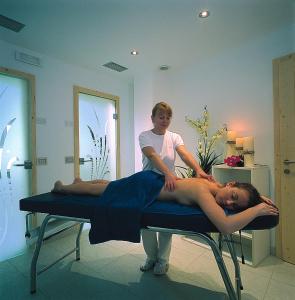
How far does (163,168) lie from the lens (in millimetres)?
1416

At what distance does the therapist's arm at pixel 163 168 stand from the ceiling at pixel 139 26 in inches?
44.8

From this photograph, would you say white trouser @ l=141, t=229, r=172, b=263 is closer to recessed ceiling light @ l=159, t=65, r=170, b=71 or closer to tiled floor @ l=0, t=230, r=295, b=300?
tiled floor @ l=0, t=230, r=295, b=300

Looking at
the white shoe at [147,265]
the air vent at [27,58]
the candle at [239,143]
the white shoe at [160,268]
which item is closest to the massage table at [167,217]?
the white shoe at [160,268]

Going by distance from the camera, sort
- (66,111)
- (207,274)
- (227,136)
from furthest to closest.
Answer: (66,111), (227,136), (207,274)

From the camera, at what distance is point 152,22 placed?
5.85ft

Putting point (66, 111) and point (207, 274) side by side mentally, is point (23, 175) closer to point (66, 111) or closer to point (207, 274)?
point (66, 111)

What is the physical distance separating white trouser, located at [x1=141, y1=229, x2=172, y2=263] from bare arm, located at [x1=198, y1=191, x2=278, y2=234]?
0.83m

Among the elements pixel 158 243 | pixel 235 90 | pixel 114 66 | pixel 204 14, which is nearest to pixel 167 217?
pixel 158 243

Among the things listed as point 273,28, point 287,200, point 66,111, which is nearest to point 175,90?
point 273,28

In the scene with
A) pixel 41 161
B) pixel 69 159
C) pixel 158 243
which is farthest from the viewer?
pixel 69 159

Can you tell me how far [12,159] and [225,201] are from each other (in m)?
2.17

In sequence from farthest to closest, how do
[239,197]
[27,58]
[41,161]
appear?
[41,161], [27,58], [239,197]

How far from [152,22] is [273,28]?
1.17m

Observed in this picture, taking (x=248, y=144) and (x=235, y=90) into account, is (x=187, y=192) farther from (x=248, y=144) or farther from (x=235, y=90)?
(x=235, y=90)
